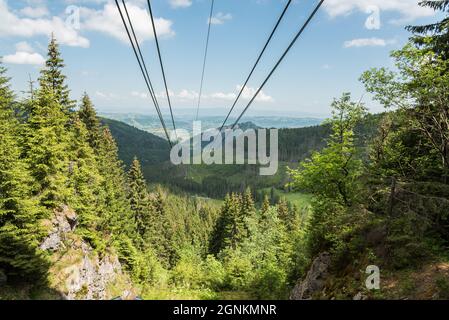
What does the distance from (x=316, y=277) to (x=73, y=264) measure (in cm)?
2073

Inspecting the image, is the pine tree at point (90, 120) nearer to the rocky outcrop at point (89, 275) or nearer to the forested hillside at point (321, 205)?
the forested hillside at point (321, 205)

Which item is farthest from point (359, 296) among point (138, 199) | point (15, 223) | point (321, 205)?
point (138, 199)

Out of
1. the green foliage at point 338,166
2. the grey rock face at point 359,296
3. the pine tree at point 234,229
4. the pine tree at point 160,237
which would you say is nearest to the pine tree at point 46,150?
the green foliage at point 338,166

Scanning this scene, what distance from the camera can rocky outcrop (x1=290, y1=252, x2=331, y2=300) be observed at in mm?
18047

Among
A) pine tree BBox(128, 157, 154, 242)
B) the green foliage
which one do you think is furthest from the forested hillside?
pine tree BBox(128, 157, 154, 242)

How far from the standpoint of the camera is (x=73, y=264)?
86.3 feet

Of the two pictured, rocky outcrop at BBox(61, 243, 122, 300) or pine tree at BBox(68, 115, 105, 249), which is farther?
pine tree at BBox(68, 115, 105, 249)

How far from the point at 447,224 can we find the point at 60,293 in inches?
999

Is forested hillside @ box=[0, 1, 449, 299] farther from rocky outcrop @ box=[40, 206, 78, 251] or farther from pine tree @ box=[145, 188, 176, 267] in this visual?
pine tree @ box=[145, 188, 176, 267]

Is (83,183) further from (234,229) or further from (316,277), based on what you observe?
(234,229)

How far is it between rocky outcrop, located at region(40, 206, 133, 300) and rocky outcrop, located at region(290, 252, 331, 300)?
720 inches

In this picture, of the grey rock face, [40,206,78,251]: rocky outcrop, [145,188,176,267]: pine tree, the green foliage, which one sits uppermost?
the green foliage
